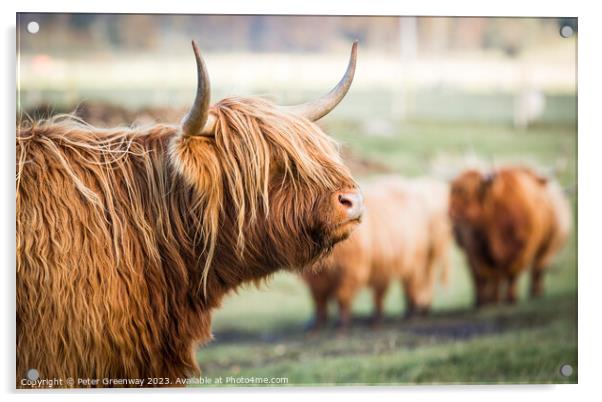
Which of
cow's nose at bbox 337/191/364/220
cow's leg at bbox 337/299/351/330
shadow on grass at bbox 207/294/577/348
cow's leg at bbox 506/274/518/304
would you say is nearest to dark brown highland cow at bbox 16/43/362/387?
cow's nose at bbox 337/191/364/220

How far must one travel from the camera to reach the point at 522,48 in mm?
4141

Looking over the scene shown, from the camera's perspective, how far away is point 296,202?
9.60 feet

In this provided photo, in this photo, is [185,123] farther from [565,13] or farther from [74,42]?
[565,13]

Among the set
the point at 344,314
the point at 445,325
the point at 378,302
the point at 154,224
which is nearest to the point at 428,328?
the point at 445,325

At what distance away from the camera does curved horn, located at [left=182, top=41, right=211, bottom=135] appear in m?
2.65

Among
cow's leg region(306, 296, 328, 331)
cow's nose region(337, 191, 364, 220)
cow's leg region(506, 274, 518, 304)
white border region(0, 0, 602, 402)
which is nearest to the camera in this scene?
cow's nose region(337, 191, 364, 220)

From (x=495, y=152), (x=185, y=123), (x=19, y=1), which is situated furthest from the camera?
(x=495, y=152)

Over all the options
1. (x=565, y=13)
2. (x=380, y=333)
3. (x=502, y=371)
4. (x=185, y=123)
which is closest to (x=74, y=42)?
(x=185, y=123)

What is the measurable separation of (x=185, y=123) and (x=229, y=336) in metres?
1.71

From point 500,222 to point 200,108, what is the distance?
2.39 metres

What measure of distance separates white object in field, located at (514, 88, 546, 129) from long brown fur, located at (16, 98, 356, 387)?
1672mm

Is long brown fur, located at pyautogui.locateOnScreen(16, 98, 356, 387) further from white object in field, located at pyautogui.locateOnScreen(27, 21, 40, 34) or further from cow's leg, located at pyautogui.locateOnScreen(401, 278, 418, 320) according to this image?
cow's leg, located at pyautogui.locateOnScreen(401, 278, 418, 320)

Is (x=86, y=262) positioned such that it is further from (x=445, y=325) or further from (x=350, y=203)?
(x=445, y=325)
